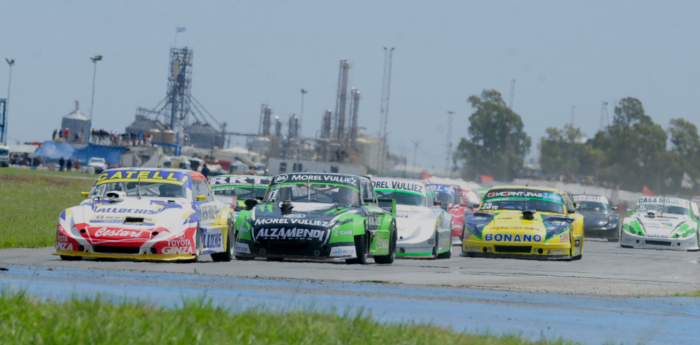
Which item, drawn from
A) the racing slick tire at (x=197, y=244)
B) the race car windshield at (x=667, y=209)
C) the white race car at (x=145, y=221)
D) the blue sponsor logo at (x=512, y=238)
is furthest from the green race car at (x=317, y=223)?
the race car windshield at (x=667, y=209)

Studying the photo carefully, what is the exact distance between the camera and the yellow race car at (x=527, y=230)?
17.1 metres

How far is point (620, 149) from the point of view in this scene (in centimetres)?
12125

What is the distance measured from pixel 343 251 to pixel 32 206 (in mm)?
18629

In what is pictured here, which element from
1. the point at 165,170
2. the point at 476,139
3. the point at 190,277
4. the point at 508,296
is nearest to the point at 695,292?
the point at 508,296

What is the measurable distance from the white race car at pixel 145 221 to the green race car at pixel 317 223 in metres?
0.57

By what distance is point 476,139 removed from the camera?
11956cm

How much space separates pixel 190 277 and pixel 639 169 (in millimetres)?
115703

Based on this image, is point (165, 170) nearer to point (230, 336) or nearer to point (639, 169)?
point (230, 336)

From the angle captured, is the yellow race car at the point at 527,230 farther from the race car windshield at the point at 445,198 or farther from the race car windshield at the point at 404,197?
the race car windshield at the point at 445,198

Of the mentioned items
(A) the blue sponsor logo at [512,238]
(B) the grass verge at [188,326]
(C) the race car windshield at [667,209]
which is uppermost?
(C) the race car windshield at [667,209]

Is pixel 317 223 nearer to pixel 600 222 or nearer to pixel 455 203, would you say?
pixel 455 203

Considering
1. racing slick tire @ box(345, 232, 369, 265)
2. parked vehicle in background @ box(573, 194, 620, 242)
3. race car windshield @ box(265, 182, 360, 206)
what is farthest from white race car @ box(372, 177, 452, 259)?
parked vehicle in background @ box(573, 194, 620, 242)

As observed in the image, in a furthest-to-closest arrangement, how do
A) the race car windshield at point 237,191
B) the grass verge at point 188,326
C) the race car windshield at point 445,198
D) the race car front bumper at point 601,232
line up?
the race car front bumper at point 601,232, the race car windshield at point 445,198, the race car windshield at point 237,191, the grass verge at point 188,326

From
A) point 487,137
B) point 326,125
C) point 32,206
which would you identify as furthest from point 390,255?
point 326,125
